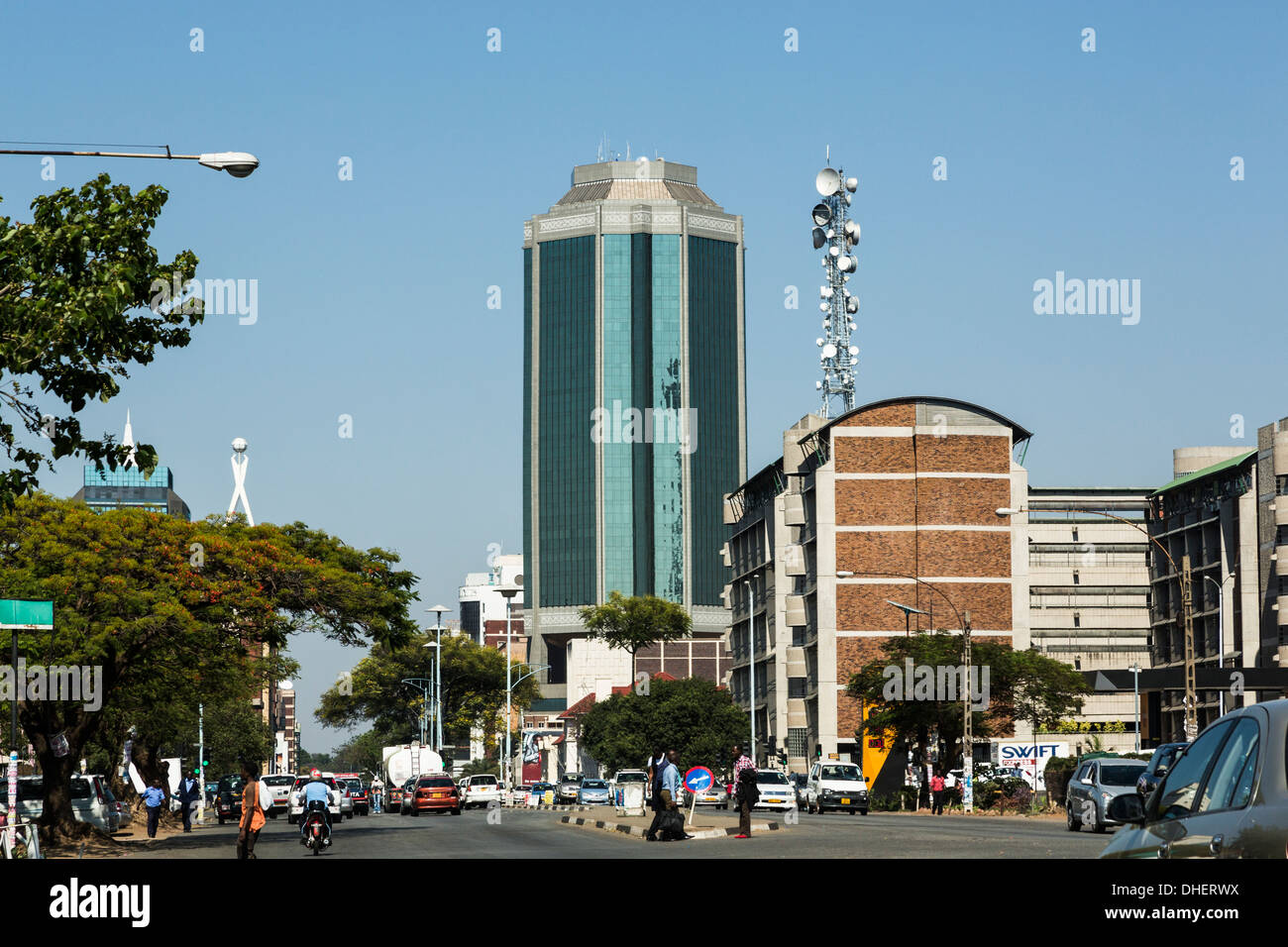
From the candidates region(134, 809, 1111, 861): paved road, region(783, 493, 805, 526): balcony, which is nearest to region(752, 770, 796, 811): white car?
region(134, 809, 1111, 861): paved road

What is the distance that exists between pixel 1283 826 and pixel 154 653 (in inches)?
1416

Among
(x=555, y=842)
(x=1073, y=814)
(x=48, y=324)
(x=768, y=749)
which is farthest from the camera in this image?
(x=768, y=749)

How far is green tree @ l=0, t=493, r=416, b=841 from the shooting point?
1448 inches

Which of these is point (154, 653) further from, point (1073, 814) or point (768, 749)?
point (768, 749)

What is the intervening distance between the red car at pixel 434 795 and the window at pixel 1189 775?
57392 mm

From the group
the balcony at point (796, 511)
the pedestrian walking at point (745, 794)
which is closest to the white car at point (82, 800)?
the pedestrian walking at point (745, 794)

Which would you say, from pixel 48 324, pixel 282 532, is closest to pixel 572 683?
pixel 282 532

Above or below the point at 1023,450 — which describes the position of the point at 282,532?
below

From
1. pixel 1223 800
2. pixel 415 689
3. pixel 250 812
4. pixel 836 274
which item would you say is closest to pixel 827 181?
pixel 836 274

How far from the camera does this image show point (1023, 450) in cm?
10150

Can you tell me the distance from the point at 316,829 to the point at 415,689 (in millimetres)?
105595

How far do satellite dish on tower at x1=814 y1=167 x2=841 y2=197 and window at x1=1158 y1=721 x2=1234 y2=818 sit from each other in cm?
10807
